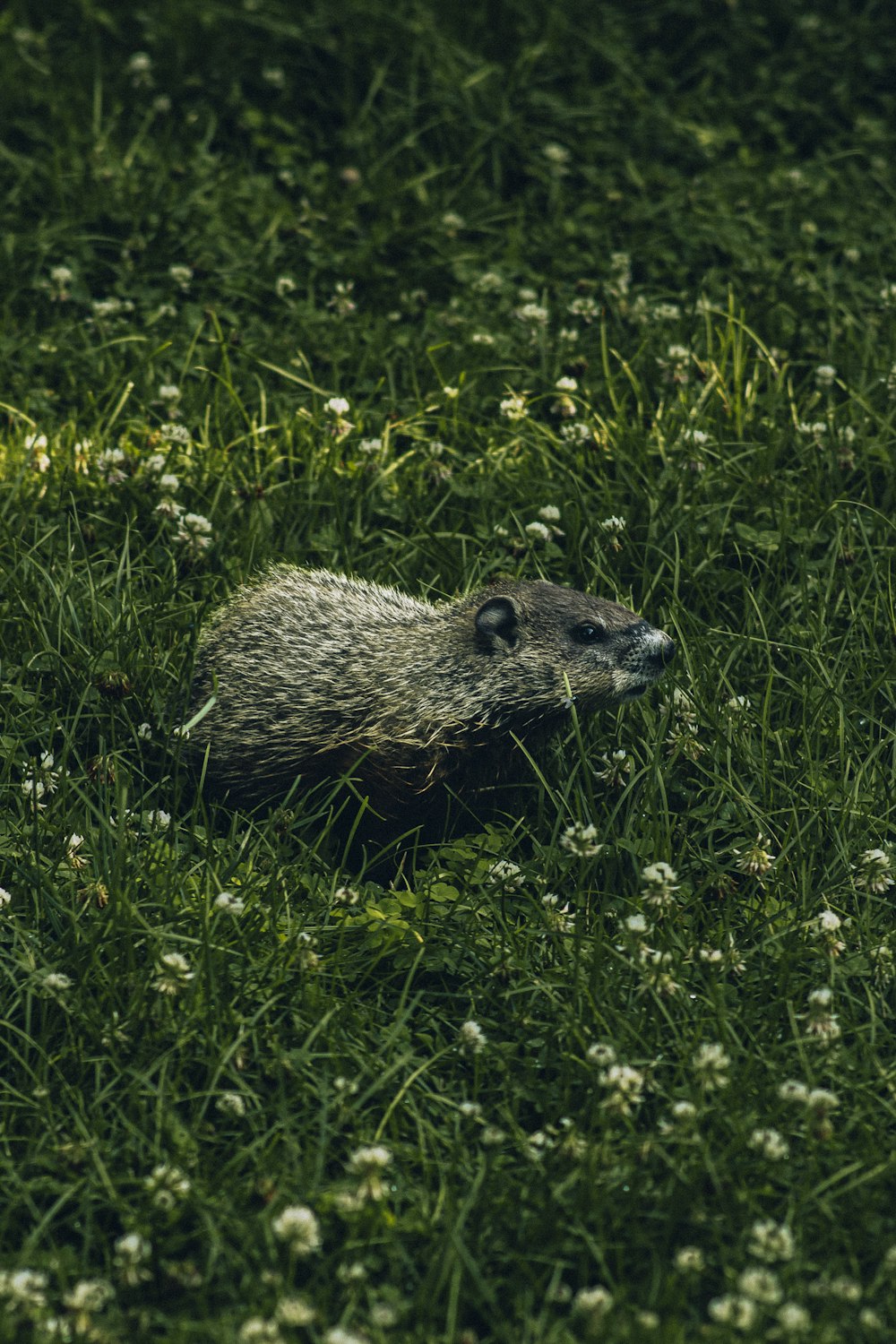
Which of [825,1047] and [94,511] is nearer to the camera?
[825,1047]

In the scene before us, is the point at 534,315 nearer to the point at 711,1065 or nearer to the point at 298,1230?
the point at 711,1065

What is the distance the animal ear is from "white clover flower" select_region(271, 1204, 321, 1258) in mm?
2381

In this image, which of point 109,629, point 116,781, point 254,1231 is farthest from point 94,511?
point 254,1231

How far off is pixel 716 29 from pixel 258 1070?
8127 mm

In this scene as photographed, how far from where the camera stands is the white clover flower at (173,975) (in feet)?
13.7

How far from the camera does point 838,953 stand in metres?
4.54

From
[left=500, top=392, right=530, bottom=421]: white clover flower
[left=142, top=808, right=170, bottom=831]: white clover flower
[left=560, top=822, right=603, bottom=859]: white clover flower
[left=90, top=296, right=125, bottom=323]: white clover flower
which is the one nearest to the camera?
[left=560, top=822, right=603, bottom=859]: white clover flower

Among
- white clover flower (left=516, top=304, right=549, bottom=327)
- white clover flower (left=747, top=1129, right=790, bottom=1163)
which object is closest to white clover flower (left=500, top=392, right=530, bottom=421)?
white clover flower (left=516, top=304, right=549, bottom=327)

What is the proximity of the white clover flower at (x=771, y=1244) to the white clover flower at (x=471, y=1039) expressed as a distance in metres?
0.96

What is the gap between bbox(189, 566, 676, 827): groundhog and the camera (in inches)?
210

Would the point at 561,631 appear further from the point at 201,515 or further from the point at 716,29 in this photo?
the point at 716,29

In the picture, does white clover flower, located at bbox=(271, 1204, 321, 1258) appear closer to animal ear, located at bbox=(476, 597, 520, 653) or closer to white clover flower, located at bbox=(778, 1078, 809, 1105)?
white clover flower, located at bbox=(778, 1078, 809, 1105)

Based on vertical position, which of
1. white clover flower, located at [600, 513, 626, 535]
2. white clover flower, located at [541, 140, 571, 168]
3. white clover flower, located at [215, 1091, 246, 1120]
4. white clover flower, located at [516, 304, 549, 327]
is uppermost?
white clover flower, located at [541, 140, 571, 168]

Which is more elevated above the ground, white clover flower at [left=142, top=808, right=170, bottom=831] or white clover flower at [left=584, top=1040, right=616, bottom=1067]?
white clover flower at [left=584, top=1040, right=616, bottom=1067]
